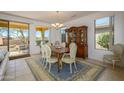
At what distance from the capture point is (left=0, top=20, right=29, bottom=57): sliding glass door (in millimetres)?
5502

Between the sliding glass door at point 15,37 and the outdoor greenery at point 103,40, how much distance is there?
4.32 metres

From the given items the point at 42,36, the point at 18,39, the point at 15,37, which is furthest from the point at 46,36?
the point at 15,37

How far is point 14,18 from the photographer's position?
5738 millimetres

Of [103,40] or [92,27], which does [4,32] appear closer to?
[92,27]

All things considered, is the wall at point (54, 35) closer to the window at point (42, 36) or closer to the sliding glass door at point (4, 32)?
the window at point (42, 36)

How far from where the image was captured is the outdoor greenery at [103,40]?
4793 millimetres

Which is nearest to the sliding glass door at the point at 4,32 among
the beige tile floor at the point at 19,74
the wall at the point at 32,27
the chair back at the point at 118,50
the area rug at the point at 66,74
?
the wall at the point at 32,27

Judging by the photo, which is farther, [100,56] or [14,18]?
[14,18]

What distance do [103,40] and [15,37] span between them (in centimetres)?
475

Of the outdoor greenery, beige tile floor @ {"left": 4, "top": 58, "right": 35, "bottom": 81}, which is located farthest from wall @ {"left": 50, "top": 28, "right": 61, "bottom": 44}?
beige tile floor @ {"left": 4, "top": 58, "right": 35, "bottom": 81}
